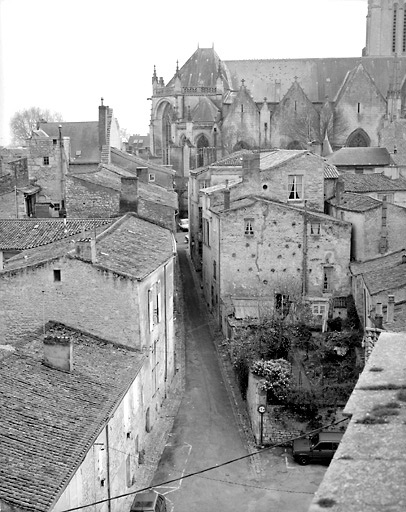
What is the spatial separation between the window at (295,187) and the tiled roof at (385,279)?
8720 mm

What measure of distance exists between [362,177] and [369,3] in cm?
4857

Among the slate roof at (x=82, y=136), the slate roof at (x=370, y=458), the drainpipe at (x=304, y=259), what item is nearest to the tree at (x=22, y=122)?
the slate roof at (x=82, y=136)

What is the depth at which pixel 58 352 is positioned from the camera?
20.1 metres

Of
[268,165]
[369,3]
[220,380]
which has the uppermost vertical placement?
[369,3]

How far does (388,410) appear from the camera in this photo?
9.12 metres

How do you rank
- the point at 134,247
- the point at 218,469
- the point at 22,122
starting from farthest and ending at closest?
1. the point at 22,122
2. the point at 134,247
3. the point at 218,469

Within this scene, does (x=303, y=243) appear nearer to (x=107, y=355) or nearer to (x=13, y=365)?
(x=107, y=355)

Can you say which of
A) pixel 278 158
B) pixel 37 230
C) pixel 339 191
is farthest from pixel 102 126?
pixel 37 230

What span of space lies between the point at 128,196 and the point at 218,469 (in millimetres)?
16668

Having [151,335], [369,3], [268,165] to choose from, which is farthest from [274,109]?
[151,335]

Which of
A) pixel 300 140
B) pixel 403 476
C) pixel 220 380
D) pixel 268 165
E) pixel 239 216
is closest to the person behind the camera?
pixel 403 476

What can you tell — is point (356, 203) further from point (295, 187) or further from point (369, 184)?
point (369, 184)

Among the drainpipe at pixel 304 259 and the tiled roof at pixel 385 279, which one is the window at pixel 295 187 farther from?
the tiled roof at pixel 385 279

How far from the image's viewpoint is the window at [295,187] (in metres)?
41.7
